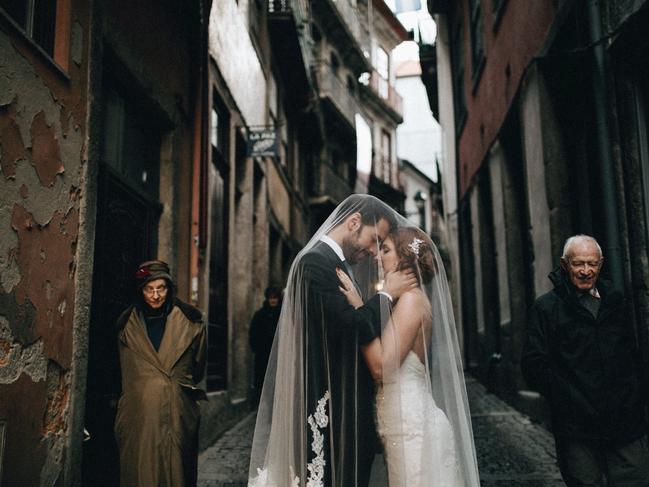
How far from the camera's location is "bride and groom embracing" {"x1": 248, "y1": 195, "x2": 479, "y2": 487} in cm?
306

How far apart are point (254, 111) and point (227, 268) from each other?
3.52 meters

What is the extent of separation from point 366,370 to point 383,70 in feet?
97.0

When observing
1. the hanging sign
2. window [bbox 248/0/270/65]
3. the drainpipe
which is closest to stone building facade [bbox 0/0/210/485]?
the hanging sign

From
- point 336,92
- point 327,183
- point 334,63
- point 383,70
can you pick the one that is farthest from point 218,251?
point 383,70

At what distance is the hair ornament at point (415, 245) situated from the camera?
10.7ft

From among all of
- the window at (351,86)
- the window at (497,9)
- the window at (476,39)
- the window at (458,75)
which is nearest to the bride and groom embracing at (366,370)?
the window at (497,9)

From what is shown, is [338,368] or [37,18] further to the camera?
[37,18]

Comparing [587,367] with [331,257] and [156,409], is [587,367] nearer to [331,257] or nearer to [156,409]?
[331,257]

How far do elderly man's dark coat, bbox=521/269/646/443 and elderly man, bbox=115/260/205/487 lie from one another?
2130 millimetres

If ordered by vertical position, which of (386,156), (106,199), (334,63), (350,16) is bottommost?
(106,199)

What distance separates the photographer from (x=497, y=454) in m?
6.15

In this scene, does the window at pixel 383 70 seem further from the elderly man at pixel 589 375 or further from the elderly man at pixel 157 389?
the elderly man at pixel 589 375

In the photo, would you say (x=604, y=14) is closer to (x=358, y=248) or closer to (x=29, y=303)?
(x=358, y=248)

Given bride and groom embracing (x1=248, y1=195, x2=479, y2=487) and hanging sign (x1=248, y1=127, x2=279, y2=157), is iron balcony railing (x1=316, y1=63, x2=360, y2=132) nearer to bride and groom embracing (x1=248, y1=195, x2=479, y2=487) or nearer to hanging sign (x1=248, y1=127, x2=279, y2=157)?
hanging sign (x1=248, y1=127, x2=279, y2=157)
